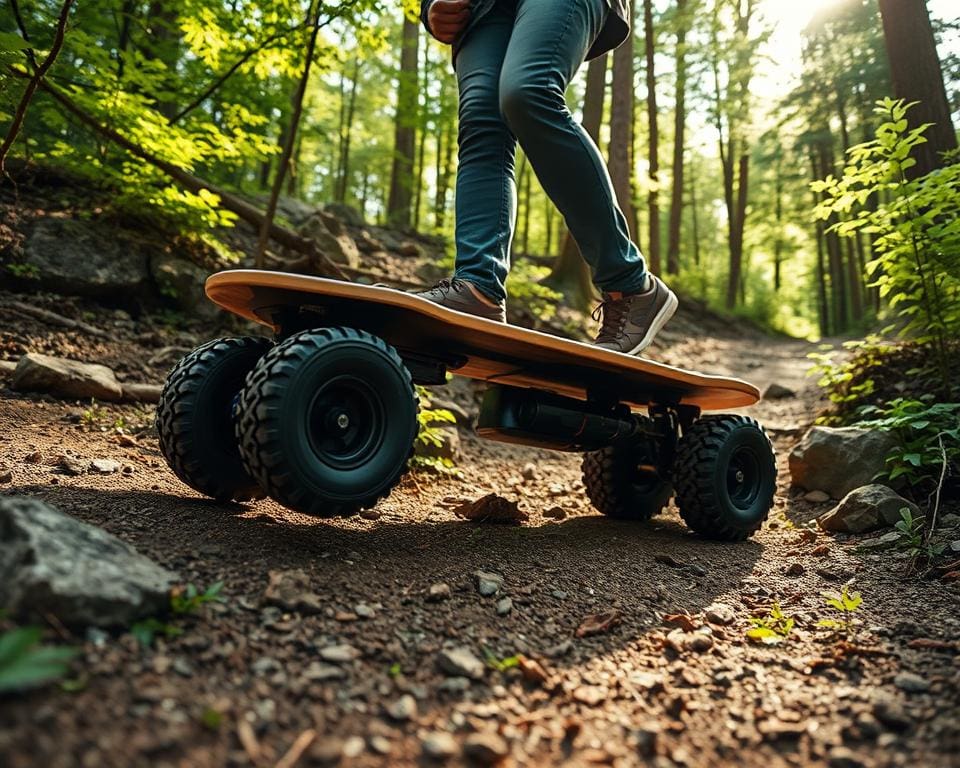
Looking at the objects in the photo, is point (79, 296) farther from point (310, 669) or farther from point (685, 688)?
point (685, 688)

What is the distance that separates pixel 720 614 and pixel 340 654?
110 centimetres

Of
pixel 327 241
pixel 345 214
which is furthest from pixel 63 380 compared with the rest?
pixel 345 214

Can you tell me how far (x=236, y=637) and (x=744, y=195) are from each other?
68.6 ft

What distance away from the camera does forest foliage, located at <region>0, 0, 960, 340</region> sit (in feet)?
11.8

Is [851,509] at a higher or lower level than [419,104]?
lower

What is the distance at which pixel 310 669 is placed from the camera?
1089 mm

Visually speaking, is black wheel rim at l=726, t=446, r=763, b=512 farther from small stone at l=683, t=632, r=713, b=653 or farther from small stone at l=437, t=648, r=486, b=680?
small stone at l=437, t=648, r=486, b=680

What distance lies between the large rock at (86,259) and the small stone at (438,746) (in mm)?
4402

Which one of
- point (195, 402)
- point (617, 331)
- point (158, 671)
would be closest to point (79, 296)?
point (195, 402)

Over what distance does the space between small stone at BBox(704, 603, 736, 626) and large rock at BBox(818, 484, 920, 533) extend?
131cm

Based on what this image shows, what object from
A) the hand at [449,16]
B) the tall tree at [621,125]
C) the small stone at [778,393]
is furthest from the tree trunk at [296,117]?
the small stone at [778,393]

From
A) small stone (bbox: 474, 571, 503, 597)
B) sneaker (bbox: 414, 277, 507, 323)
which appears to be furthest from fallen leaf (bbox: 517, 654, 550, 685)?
sneaker (bbox: 414, 277, 507, 323)

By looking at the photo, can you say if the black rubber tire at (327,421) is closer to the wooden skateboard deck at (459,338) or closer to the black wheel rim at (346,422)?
the black wheel rim at (346,422)

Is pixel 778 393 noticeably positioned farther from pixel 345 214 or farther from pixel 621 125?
pixel 345 214
